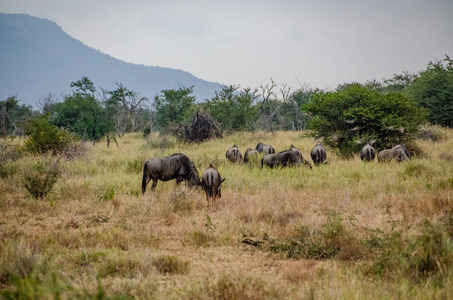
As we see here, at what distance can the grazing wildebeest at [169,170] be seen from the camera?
26.7 feet

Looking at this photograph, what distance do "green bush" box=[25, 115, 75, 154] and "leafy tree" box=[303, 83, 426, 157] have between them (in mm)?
12154

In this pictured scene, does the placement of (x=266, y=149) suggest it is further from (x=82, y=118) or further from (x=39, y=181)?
(x=82, y=118)

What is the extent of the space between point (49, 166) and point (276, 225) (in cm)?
602

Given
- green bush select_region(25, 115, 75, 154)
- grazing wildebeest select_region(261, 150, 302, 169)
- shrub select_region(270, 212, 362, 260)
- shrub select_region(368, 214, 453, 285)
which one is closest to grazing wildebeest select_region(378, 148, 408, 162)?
grazing wildebeest select_region(261, 150, 302, 169)

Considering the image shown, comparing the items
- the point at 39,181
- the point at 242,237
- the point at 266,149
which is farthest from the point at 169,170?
the point at 266,149

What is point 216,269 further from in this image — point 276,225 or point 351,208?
point 351,208

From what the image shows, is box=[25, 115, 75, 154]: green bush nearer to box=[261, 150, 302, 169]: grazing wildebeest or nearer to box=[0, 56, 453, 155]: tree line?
box=[0, 56, 453, 155]: tree line

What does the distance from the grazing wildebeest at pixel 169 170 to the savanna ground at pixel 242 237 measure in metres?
0.57

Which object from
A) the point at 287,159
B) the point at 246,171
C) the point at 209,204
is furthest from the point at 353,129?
the point at 209,204

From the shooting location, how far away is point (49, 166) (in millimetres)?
8055

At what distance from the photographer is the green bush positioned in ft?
44.3

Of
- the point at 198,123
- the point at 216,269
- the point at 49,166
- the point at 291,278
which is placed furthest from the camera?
the point at 198,123

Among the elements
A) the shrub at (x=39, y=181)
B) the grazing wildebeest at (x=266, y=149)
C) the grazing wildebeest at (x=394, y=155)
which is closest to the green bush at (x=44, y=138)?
the shrub at (x=39, y=181)

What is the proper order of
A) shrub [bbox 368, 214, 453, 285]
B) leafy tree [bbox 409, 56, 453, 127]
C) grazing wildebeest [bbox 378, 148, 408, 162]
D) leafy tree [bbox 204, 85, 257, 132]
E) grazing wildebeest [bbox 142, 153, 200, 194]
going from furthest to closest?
leafy tree [bbox 204, 85, 257, 132]
leafy tree [bbox 409, 56, 453, 127]
grazing wildebeest [bbox 378, 148, 408, 162]
grazing wildebeest [bbox 142, 153, 200, 194]
shrub [bbox 368, 214, 453, 285]
